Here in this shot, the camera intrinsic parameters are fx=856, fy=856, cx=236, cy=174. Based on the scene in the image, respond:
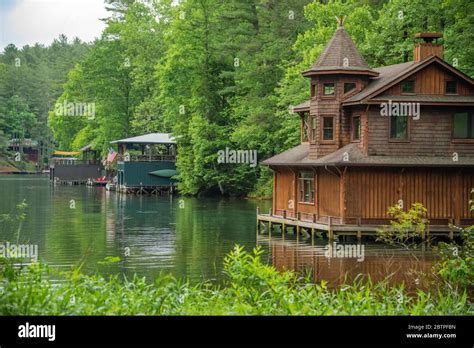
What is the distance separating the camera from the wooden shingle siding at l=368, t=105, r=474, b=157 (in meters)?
34.5

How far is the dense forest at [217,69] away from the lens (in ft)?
157

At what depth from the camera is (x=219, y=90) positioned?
2699 inches

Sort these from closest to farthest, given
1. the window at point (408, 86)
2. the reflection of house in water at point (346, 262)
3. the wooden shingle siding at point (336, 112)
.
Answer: the reflection of house in water at point (346, 262) → the window at point (408, 86) → the wooden shingle siding at point (336, 112)

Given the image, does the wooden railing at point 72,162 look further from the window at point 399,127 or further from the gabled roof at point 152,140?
the window at point 399,127

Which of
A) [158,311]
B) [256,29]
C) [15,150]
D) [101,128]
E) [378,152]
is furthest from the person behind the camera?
[15,150]

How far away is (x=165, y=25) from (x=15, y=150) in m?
36.4

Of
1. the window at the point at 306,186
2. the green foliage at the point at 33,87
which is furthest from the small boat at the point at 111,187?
the window at the point at 306,186

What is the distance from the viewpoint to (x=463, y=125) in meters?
35.0

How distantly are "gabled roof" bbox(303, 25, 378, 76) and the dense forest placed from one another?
7.10m

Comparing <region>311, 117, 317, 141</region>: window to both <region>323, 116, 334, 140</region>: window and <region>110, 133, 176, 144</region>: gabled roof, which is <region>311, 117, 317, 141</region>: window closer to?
<region>323, 116, 334, 140</region>: window

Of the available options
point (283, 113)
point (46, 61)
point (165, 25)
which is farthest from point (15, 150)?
point (283, 113)

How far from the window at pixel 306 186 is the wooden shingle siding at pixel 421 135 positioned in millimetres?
3663

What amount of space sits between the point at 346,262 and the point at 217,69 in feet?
143

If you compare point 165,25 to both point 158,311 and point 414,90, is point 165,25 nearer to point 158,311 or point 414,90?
point 414,90
